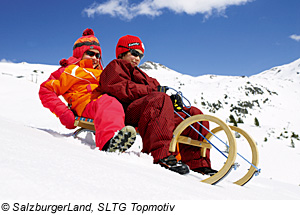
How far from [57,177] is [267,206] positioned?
76 centimetres

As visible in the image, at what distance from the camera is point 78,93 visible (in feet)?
7.77

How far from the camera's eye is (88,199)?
599mm

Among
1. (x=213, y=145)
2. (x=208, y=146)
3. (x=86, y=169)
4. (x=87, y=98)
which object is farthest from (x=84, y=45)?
(x=86, y=169)

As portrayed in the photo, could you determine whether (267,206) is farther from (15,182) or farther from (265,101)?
(265,101)

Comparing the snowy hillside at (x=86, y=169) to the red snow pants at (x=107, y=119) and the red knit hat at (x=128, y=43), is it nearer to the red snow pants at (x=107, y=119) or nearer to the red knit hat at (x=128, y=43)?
the red snow pants at (x=107, y=119)

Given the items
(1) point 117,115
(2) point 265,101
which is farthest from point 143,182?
(2) point 265,101

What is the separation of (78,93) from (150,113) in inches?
37.7

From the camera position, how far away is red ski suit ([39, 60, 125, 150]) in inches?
75.6

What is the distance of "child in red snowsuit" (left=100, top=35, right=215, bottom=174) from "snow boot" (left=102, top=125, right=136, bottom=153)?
15cm

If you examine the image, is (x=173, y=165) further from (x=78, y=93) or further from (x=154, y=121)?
(x=78, y=93)

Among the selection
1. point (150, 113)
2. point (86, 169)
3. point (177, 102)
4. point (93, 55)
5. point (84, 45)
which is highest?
point (84, 45)

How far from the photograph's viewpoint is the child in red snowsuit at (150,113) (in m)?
1.65

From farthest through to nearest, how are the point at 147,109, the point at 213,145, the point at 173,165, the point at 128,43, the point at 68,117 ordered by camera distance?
the point at 128,43, the point at 68,117, the point at 147,109, the point at 213,145, the point at 173,165

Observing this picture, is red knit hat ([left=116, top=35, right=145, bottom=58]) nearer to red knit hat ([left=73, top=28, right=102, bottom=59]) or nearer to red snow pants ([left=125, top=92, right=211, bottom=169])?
red knit hat ([left=73, top=28, right=102, bottom=59])
